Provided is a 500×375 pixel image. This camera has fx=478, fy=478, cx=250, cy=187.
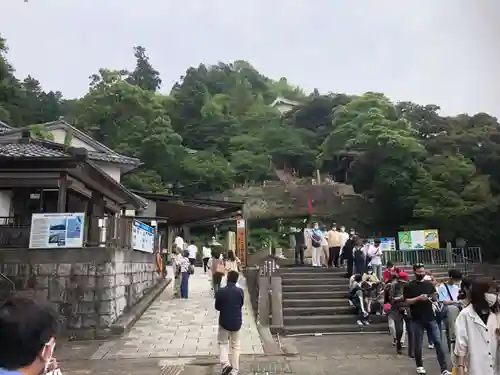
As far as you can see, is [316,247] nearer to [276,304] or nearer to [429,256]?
[276,304]

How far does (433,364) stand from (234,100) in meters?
50.0

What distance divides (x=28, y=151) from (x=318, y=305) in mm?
8715

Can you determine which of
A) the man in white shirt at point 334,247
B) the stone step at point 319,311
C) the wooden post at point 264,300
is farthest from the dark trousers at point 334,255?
the stone step at point 319,311

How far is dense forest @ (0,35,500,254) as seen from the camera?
29.8 m

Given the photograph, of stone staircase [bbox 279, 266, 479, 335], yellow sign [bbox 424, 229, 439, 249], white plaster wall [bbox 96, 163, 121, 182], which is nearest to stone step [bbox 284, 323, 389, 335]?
stone staircase [bbox 279, 266, 479, 335]

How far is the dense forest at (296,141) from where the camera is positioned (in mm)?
29812

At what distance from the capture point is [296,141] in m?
48.3

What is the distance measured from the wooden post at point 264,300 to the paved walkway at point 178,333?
301mm

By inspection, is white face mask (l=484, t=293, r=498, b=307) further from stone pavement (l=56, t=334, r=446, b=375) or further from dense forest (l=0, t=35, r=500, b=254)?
dense forest (l=0, t=35, r=500, b=254)

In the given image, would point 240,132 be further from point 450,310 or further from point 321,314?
point 450,310

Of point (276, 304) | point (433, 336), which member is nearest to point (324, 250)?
point (276, 304)

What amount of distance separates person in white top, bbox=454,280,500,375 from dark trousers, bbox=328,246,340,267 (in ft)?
39.0

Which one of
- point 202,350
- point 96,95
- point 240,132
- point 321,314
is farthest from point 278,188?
point 202,350

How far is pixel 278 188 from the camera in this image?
131ft
